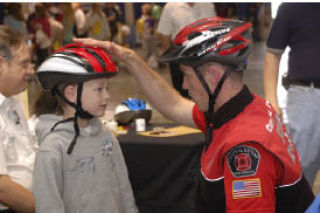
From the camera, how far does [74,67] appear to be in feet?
8.70

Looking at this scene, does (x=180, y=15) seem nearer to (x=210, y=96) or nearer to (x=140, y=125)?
(x=140, y=125)

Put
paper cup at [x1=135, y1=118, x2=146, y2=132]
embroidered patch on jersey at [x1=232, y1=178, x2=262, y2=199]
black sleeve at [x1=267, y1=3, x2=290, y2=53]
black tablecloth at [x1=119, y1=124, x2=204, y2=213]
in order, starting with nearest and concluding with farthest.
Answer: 1. embroidered patch on jersey at [x1=232, y1=178, x2=262, y2=199]
2. black sleeve at [x1=267, y1=3, x2=290, y2=53]
3. black tablecloth at [x1=119, y1=124, x2=204, y2=213]
4. paper cup at [x1=135, y1=118, x2=146, y2=132]

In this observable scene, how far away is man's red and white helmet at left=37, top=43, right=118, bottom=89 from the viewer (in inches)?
104

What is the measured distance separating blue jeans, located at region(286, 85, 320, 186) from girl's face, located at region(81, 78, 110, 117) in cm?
158

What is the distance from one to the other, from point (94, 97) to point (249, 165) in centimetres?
105

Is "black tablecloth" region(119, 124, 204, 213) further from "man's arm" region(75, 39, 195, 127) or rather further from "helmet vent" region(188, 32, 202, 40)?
"helmet vent" region(188, 32, 202, 40)

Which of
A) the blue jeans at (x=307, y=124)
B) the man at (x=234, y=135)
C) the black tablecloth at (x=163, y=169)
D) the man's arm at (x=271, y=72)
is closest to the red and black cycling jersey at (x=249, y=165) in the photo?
the man at (x=234, y=135)

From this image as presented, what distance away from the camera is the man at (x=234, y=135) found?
199 centimetres

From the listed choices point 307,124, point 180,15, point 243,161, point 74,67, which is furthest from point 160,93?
point 180,15

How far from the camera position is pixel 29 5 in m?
15.7

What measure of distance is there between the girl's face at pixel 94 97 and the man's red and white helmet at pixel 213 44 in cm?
49

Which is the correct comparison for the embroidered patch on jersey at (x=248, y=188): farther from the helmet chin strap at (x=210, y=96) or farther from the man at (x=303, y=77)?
the man at (x=303, y=77)

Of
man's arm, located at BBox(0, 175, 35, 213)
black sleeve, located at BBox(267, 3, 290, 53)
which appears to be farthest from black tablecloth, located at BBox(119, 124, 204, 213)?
man's arm, located at BBox(0, 175, 35, 213)

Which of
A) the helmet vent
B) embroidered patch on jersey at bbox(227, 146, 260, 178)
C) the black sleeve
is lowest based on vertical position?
embroidered patch on jersey at bbox(227, 146, 260, 178)
